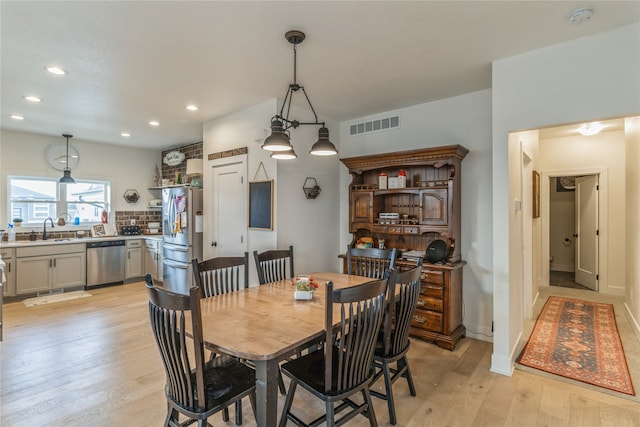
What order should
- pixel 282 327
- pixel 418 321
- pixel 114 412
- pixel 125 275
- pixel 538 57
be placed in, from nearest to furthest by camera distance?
1. pixel 282 327
2. pixel 114 412
3. pixel 538 57
4. pixel 418 321
5. pixel 125 275

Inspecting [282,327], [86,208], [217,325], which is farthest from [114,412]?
[86,208]

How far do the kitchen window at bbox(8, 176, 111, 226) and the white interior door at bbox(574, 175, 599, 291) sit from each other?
28.7 ft

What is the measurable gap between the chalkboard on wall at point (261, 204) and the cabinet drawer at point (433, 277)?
1.79 meters

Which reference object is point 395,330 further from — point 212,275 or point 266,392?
point 212,275

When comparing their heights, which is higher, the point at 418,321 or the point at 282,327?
the point at 282,327

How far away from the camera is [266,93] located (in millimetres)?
3553

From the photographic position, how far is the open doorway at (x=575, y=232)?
5.58 metres

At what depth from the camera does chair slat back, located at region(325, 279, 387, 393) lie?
5.33 feet

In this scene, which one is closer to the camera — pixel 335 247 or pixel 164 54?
pixel 164 54

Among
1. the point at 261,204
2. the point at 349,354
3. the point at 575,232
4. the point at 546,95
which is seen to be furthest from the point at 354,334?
the point at 575,232

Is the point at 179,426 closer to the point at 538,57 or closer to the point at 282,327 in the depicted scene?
the point at 282,327

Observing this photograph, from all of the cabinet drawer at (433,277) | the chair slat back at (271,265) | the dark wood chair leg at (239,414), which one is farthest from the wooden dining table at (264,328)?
the cabinet drawer at (433,277)

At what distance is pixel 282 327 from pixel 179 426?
2.30 ft

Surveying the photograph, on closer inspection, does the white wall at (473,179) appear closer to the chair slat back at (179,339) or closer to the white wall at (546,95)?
the white wall at (546,95)
